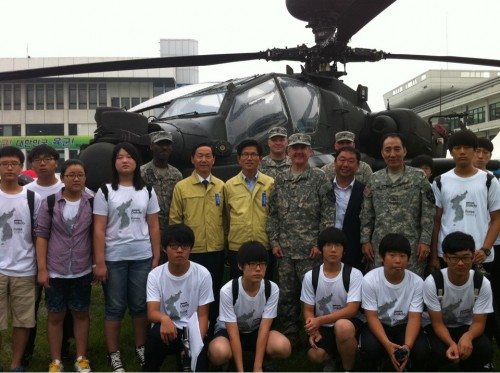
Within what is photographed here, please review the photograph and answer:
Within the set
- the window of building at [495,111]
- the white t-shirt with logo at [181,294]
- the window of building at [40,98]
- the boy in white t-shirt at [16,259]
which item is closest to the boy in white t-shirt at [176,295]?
the white t-shirt with logo at [181,294]

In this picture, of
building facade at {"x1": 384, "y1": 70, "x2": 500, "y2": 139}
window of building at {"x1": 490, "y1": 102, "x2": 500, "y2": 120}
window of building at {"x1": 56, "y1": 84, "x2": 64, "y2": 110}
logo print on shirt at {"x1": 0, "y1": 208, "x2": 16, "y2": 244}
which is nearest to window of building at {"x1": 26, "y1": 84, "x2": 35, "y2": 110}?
window of building at {"x1": 56, "y1": 84, "x2": 64, "y2": 110}

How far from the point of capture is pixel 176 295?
4156mm

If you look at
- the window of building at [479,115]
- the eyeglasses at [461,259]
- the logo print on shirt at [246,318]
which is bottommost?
the logo print on shirt at [246,318]

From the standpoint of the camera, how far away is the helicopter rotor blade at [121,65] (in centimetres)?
570

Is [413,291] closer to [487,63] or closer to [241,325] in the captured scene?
[241,325]

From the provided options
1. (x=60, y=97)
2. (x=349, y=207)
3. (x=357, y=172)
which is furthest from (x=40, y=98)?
(x=349, y=207)

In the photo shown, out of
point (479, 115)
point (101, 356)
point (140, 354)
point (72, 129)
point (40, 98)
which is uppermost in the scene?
point (40, 98)

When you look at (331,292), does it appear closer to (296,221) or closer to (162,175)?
(296,221)

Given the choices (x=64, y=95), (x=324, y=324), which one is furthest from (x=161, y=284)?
(x=64, y=95)

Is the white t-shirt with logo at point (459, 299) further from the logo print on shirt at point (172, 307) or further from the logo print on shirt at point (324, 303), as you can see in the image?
the logo print on shirt at point (172, 307)

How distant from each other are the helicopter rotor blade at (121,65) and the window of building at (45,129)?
51.7 m

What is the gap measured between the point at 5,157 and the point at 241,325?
220 centimetres

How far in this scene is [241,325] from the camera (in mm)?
4215

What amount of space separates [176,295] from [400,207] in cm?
184
